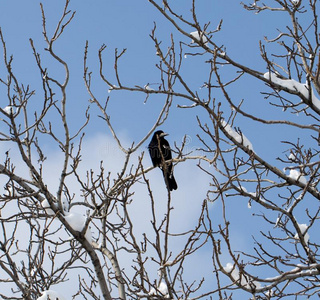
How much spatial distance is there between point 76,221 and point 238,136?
6.09ft

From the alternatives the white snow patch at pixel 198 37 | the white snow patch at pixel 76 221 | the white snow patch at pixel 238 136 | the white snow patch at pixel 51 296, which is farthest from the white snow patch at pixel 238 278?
the white snow patch at pixel 198 37

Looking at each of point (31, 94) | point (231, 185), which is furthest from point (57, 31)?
point (231, 185)

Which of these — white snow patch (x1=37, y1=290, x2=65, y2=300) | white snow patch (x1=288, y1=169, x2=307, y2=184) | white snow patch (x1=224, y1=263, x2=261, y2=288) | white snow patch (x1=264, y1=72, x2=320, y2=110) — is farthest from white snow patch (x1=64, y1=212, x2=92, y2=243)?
white snow patch (x1=264, y1=72, x2=320, y2=110)

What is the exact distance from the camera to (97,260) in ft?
15.7

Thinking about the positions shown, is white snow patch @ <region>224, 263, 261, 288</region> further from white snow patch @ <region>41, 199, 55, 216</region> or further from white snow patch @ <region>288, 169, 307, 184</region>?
white snow patch @ <region>41, 199, 55, 216</region>

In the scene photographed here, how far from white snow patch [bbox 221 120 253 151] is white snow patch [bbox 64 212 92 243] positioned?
172cm

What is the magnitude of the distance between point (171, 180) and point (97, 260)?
380 centimetres

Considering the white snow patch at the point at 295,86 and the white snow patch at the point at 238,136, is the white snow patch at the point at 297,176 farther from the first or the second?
the white snow patch at the point at 295,86

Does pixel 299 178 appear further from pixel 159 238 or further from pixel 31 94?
pixel 31 94

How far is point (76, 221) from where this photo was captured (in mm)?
4789

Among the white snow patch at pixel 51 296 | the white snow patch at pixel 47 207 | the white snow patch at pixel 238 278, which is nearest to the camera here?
the white snow patch at pixel 238 278

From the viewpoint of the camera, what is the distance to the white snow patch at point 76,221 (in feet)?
15.6

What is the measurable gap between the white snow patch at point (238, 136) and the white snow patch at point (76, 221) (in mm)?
1715

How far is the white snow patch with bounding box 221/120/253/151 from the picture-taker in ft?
15.1
